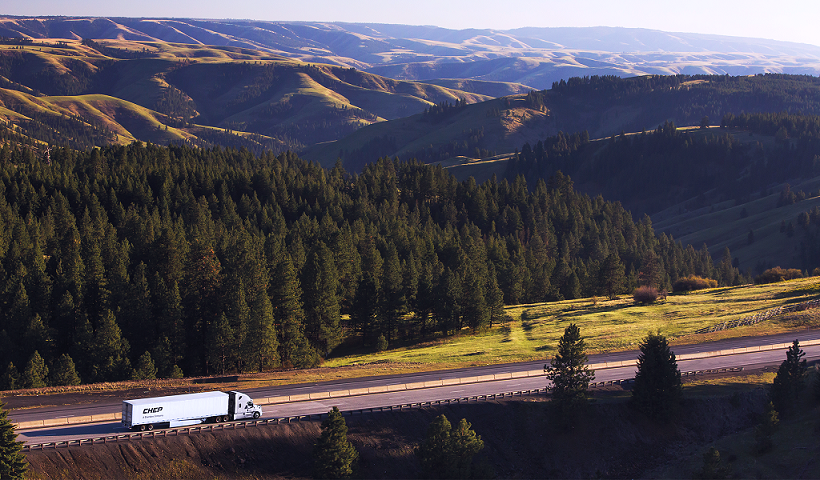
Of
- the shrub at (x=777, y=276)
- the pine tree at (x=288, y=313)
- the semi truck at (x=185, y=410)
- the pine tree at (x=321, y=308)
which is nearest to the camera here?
the semi truck at (x=185, y=410)

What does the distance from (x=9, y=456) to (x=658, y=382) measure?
47.4m

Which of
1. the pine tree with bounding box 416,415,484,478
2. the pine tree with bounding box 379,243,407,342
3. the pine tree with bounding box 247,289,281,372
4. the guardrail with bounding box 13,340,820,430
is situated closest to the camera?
the pine tree with bounding box 416,415,484,478

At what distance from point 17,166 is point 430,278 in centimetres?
14051

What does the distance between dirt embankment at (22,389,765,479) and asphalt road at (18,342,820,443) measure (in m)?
3.20

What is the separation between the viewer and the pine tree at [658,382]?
55.2m

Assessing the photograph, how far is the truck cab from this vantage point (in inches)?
1913

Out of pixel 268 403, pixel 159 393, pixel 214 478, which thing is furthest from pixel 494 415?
pixel 159 393

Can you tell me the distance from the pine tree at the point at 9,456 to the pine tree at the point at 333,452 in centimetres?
1739

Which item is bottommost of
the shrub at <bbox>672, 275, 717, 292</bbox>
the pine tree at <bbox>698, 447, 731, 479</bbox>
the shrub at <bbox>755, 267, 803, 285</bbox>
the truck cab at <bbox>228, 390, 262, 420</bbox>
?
the pine tree at <bbox>698, 447, 731, 479</bbox>

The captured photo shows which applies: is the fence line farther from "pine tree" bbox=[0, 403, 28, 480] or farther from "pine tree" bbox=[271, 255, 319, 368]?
"pine tree" bbox=[0, 403, 28, 480]

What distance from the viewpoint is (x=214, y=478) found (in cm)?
4362

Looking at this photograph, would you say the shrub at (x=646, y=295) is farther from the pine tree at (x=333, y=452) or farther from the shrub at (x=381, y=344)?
the pine tree at (x=333, y=452)

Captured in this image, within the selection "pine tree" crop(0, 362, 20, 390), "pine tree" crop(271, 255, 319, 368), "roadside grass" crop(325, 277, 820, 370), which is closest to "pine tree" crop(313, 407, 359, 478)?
"roadside grass" crop(325, 277, 820, 370)

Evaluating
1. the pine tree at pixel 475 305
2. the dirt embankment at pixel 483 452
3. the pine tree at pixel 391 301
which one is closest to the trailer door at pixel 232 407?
the dirt embankment at pixel 483 452
